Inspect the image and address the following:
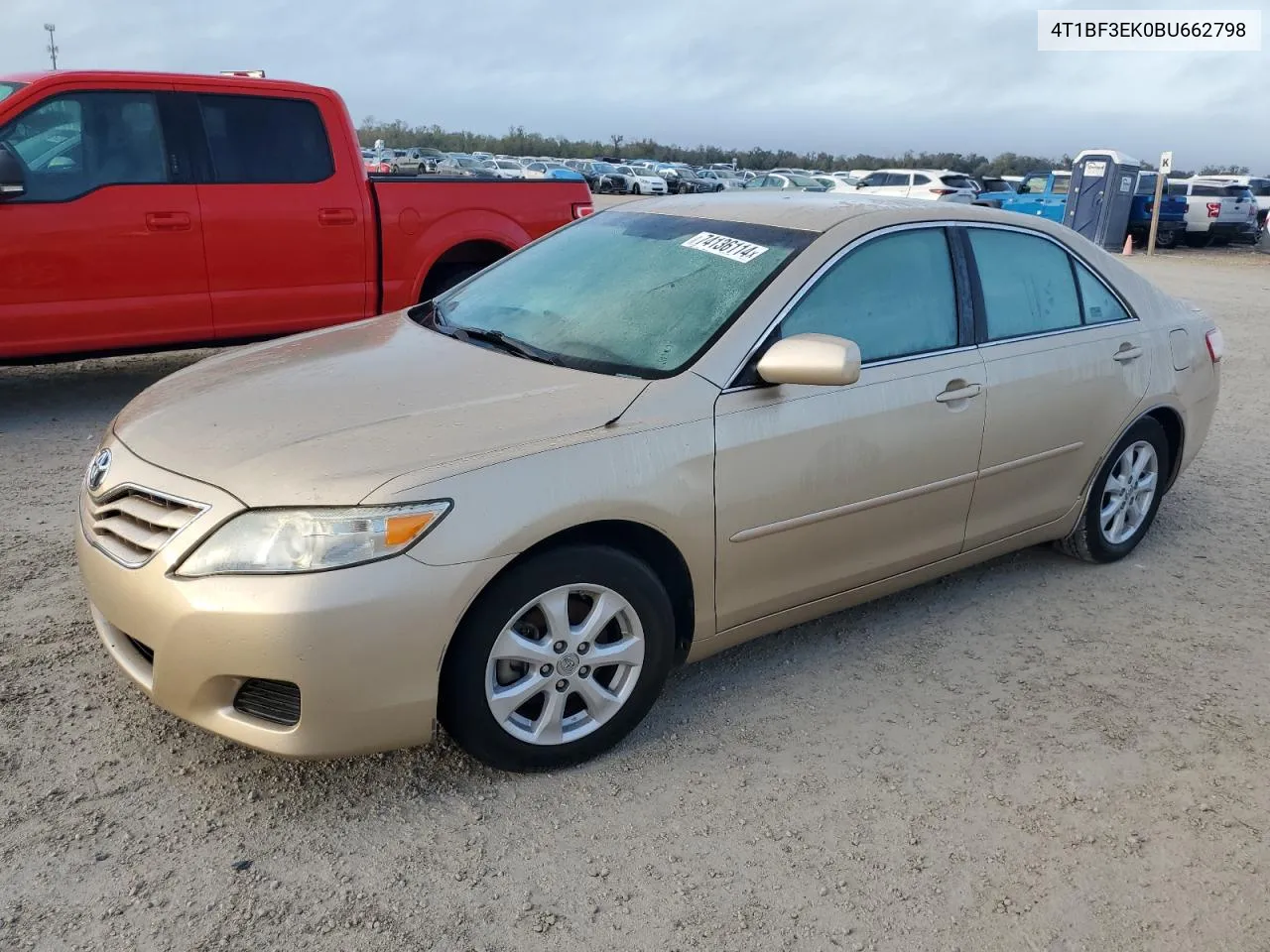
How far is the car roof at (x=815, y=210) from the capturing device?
3711 millimetres

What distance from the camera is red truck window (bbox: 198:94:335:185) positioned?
6426mm

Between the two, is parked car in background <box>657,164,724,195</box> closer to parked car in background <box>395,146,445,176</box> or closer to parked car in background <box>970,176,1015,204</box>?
parked car in background <box>395,146,445,176</box>

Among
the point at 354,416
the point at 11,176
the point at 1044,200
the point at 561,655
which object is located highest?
the point at 11,176

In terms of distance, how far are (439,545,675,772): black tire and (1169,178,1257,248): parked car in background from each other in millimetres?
27105

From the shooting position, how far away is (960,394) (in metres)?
3.74

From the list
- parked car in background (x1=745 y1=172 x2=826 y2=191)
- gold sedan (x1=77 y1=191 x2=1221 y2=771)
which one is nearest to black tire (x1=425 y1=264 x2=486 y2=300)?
gold sedan (x1=77 y1=191 x2=1221 y2=771)

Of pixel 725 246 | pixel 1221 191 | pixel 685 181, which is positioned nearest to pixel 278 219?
pixel 725 246

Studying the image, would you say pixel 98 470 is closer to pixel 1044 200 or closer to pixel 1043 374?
pixel 1043 374

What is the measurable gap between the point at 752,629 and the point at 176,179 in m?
4.65

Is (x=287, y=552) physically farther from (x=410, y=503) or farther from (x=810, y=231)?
(x=810, y=231)

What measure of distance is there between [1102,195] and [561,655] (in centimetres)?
2542

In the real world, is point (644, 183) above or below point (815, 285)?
below

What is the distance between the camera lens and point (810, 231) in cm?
360

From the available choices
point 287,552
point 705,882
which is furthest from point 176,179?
point 705,882
